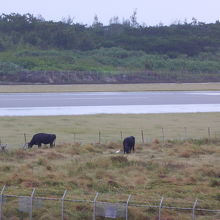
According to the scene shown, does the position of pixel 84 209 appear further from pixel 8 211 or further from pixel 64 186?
Result: pixel 64 186

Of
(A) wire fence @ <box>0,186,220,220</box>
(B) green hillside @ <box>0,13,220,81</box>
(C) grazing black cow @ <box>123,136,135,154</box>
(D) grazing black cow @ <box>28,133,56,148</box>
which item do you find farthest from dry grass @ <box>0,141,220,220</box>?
(B) green hillside @ <box>0,13,220,81</box>

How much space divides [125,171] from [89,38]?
123505mm

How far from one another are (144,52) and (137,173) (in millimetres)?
117602

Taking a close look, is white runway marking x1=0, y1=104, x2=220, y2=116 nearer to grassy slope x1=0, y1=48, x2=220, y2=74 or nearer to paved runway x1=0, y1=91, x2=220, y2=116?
paved runway x1=0, y1=91, x2=220, y2=116

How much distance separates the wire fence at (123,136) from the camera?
4053cm

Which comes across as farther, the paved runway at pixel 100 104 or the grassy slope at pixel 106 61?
the grassy slope at pixel 106 61

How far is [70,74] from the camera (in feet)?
364

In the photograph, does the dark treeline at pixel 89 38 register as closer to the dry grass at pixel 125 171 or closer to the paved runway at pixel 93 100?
the paved runway at pixel 93 100

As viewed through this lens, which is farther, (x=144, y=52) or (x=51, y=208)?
(x=144, y=52)

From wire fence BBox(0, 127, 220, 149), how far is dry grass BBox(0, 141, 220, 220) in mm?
3192

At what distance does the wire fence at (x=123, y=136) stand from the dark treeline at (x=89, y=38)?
94502 millimetres

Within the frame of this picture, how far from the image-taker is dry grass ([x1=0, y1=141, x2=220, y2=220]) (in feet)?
80.8

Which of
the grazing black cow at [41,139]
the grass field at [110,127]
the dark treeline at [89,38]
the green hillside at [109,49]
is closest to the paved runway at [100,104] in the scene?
the grass field at [110,127]

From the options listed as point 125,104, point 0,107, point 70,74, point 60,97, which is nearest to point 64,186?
point 0,107
